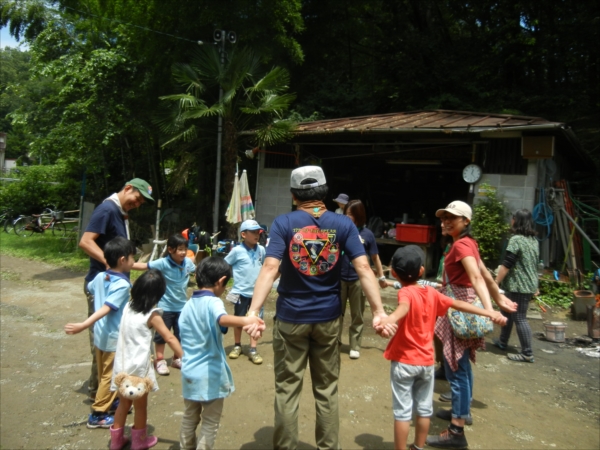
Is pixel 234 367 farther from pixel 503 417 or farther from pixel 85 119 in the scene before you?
pixel 85 119

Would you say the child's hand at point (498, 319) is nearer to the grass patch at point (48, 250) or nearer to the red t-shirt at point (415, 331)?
the red t-shirt at point (415, 331)

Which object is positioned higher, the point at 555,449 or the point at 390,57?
the point at 390,57

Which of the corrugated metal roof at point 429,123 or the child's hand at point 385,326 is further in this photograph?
the corrugated metal roof at point 429,123

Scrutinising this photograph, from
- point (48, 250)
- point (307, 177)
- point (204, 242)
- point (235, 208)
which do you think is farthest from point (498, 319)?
point (48, 250)

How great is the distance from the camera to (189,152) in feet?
40.5

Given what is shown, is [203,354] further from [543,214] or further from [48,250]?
[48,250]

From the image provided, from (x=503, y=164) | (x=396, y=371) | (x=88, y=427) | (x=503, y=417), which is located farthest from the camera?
(x=503, y=164)

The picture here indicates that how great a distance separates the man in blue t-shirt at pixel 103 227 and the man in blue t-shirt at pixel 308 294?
1.63 meters

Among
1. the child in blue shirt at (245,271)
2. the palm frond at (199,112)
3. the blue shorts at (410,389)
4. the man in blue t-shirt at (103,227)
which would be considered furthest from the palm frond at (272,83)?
the blue shorts at (410,389)

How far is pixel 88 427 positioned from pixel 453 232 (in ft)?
10.6

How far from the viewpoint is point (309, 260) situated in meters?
3.22

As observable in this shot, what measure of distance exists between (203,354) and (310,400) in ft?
5.43

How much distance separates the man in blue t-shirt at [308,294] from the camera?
3.21 m

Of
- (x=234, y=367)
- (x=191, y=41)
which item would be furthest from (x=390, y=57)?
(x=234, y=367)
